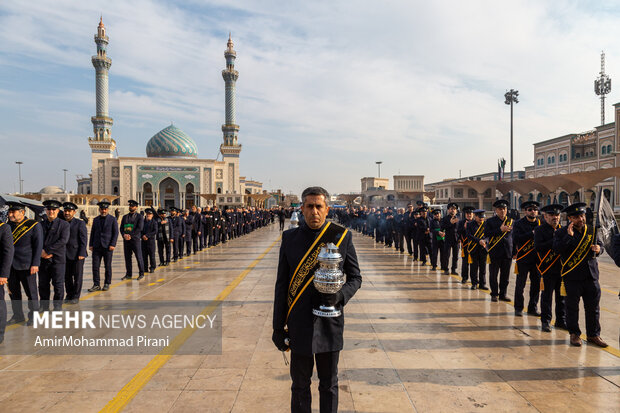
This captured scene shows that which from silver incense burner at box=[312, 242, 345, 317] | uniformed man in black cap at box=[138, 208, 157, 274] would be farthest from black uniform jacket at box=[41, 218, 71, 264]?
silver incense burner at box=[312, 242, 345, 317]

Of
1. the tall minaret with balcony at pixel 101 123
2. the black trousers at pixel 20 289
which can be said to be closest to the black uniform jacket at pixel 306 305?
the black trousers at pixel 20 289

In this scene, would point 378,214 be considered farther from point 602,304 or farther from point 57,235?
point 57,235

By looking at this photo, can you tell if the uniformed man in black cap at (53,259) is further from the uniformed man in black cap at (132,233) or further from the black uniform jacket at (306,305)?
the black uniform jacket at (306,305)

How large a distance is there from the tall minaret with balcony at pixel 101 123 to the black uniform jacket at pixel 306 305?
7178 cm

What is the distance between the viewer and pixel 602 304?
22.1 feet

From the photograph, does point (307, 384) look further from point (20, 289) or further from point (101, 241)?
point (101, 241)

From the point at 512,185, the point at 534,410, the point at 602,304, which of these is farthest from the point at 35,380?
the point at 512,185

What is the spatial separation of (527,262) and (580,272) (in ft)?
4.24

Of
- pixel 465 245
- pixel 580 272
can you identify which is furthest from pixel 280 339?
pixel 465 245

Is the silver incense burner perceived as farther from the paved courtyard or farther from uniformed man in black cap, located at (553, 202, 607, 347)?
uniformed man in black cap, located at (553, 202, 607, 347)

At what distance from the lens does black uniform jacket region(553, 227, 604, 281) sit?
4.80 meters

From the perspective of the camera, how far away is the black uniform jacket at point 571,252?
4.80 m

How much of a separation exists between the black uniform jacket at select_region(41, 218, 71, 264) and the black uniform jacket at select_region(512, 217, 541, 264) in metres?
7.42

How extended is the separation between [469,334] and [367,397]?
2.36 m
